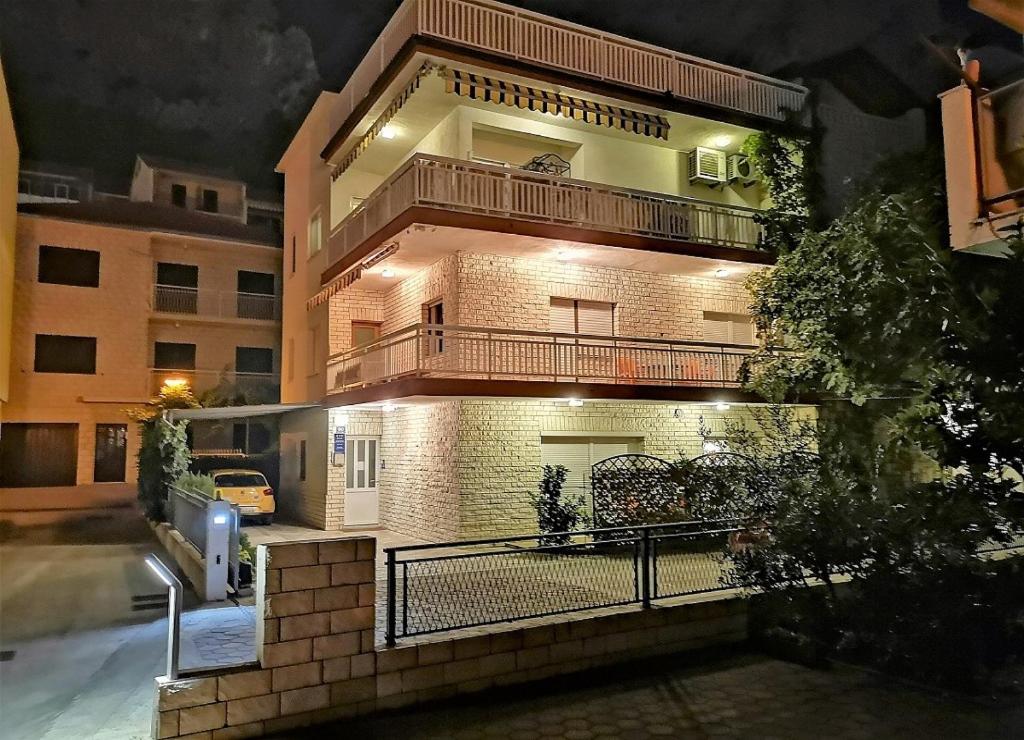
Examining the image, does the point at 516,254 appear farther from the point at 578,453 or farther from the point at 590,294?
the point at 578,453

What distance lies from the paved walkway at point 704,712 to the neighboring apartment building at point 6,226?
72.2 ft

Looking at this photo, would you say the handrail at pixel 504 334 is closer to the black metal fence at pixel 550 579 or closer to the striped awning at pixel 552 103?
the black metal fence at pixel 550 579

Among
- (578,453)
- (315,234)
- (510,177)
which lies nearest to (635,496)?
(578,453)

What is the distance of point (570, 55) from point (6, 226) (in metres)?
18.6

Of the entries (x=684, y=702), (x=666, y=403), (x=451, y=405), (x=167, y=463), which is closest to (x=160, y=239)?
(x=167, y=463)

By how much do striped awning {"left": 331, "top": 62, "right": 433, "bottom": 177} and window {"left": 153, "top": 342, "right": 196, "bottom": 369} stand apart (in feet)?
44.5

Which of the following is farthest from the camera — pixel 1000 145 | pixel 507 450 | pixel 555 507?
pixel 507 450

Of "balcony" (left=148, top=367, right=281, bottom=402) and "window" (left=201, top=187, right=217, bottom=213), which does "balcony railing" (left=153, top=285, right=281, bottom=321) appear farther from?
"window" (left=201, top=187, right=217, bottom=213)

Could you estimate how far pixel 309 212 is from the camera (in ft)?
67.4

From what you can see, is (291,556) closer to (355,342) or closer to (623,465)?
(623,465)

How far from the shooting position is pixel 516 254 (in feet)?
50.0

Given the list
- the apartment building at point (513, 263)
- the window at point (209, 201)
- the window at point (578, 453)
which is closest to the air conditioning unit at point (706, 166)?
the apartment building at point (513, 263)

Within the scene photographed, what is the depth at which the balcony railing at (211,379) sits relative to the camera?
27.0 m

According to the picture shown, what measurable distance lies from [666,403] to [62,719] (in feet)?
40.8
